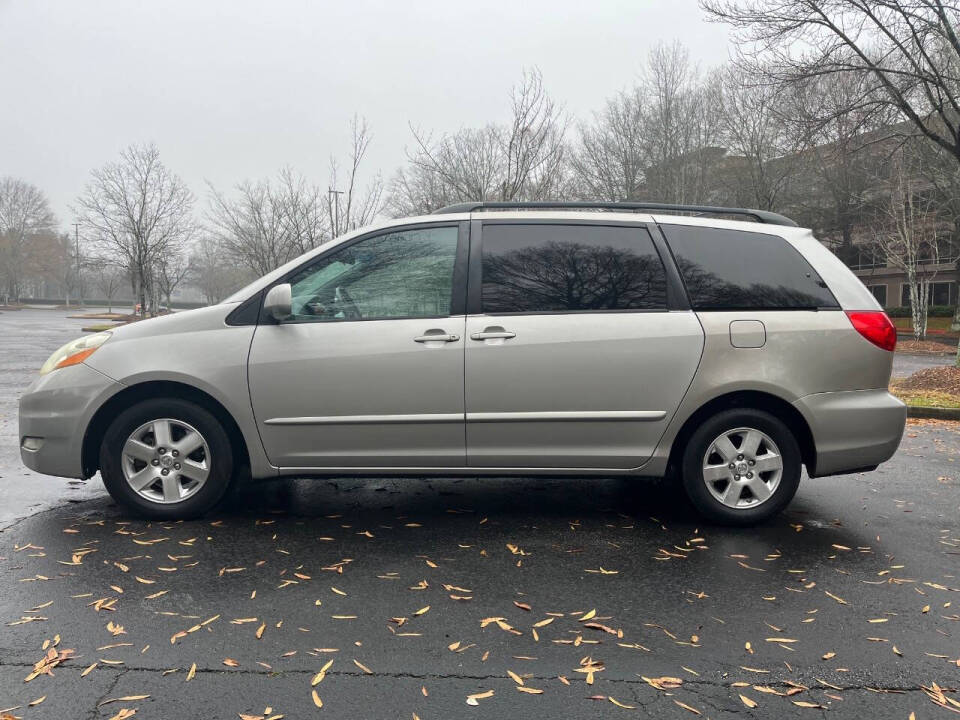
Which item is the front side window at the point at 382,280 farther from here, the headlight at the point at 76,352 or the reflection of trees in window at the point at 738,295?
the reflection of trees in window at the point at 738,295

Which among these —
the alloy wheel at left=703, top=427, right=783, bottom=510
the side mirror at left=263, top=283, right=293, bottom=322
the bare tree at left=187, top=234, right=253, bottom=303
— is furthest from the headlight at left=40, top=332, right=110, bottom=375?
the bare tree at left=187, top=234, right=253, bottom=303

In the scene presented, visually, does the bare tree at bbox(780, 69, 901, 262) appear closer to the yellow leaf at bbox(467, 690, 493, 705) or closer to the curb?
the curb

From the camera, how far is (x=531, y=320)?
4176 mm

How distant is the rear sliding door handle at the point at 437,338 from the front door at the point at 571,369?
94mm

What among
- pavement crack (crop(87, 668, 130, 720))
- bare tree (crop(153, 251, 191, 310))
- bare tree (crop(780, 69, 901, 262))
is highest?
bare tree (crop(780, 69, 901, 262))

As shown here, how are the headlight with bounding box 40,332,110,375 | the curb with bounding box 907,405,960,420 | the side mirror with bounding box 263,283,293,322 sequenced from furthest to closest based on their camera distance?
the curb with bounding box 907,405,960,420 → the headlight with bounding box 40,332,110,375 → the side mirror with bounding box 263,283,293,322

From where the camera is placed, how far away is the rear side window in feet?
14.0

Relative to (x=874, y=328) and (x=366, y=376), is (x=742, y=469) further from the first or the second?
(x=366, y=376)

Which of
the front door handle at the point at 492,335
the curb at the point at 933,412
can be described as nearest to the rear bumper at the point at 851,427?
the front door handle at the point at 492,335

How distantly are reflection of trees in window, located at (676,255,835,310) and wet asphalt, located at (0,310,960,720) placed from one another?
136 cm

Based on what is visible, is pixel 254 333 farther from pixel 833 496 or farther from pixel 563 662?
pixel 833 496

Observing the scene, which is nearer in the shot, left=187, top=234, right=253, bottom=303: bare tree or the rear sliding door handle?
the rear sliding door handle

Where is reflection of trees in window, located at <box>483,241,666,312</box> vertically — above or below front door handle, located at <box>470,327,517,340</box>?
above

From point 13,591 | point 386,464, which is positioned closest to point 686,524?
point 386,464
